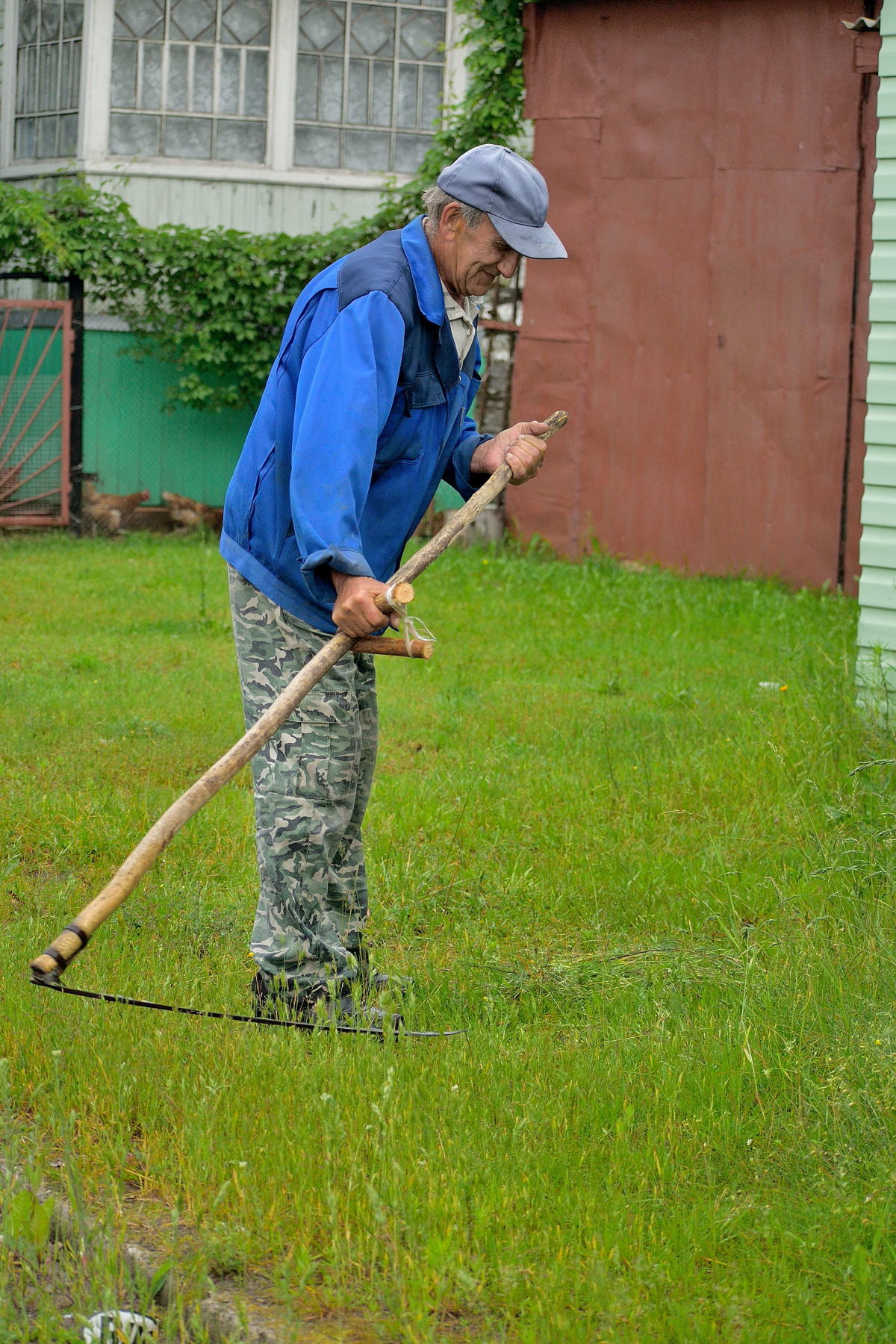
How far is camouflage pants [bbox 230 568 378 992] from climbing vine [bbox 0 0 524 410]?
9417 millimetres

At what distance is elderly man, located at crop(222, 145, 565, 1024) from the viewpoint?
10.9 feet

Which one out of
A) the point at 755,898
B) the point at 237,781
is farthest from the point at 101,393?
the point at 755,898

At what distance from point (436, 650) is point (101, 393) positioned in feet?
20.6

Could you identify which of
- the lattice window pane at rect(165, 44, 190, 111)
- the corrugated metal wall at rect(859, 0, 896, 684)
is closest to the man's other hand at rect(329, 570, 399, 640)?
the corrugated metal wall at rect(859, 0, 896, 684)

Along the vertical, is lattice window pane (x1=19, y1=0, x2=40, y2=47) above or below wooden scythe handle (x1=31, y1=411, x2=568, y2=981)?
above

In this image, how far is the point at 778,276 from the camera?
10.8m

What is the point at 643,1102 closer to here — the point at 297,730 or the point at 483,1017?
the point at 483,1017

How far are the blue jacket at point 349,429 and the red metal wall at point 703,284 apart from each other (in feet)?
24.1

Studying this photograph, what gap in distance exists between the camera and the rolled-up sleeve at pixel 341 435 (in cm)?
328

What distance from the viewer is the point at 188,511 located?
531 inches

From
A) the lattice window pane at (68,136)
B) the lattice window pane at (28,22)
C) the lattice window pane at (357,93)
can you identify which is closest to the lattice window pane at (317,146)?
the lattice window pane at (357,93)

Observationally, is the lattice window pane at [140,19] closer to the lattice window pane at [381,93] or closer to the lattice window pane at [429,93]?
the lattice window pane at [381,93]

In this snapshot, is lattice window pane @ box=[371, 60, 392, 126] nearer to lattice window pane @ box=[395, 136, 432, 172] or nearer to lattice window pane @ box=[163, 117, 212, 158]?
lattice window pane @ box=[395, 136, 432, 172]

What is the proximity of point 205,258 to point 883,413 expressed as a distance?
8219 millimetres
